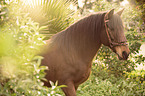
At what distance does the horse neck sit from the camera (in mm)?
2768

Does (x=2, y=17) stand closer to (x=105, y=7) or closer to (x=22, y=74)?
(x=22, y=74)

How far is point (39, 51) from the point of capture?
2764 millimetres

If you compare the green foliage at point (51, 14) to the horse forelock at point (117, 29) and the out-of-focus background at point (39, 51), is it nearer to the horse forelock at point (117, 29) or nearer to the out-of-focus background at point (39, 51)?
the out-of-focus background at point (39, 51)

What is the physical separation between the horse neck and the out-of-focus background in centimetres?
44

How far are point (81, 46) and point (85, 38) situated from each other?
5.5 inches

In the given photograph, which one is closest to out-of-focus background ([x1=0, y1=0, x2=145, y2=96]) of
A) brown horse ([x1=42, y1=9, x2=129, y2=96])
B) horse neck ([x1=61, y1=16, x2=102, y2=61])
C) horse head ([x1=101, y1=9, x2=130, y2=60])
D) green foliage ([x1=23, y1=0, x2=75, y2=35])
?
green foliage ([x1=23, y1=0, x2=75, y2=35])

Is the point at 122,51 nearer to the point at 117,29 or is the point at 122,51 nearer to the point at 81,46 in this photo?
the point at 117,29

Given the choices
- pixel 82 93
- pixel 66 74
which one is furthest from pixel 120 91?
pixel 66 74

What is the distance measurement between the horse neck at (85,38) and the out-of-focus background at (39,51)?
438mm

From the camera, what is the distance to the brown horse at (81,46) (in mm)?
2688

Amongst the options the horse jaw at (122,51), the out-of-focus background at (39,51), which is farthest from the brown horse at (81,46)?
the out-of-focus background at (39,51)

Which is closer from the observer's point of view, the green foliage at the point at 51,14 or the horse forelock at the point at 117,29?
the horse forelock at the point at 117,29

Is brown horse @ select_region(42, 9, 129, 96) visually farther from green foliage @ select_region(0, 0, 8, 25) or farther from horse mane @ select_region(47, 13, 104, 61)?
green foliage @ select_region(0, 0, 8, 25)

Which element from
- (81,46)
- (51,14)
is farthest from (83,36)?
(51,14)
